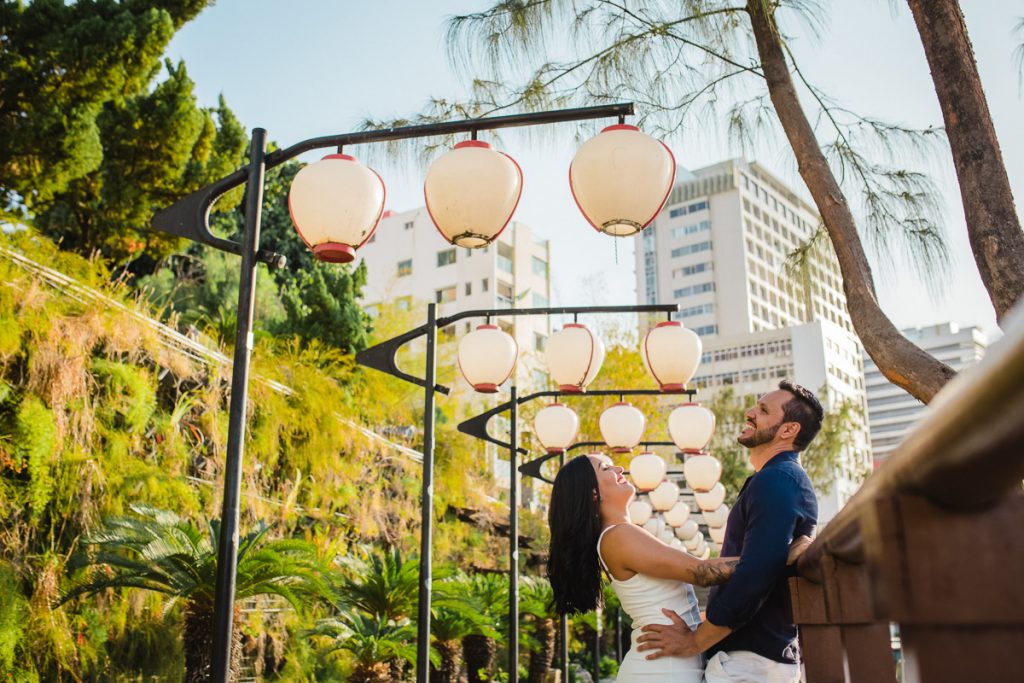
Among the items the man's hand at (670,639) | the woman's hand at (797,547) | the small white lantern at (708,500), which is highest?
the small white lantern at (708,500)

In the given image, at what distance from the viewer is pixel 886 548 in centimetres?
54

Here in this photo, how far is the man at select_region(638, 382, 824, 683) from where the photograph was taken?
7.58 ft

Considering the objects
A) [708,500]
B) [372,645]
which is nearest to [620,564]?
[372,645]

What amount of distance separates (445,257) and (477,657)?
36.3 metres

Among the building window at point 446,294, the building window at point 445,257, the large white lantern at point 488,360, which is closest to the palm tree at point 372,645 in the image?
the large white lantern at point 488,360

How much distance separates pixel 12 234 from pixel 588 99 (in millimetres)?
6419

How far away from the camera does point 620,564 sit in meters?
2.79

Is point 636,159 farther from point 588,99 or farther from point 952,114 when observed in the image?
point 588,99

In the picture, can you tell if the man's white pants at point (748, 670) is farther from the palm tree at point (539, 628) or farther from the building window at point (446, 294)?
the building window at point (446, 294)

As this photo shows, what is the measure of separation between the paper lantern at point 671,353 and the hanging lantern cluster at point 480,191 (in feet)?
10.1

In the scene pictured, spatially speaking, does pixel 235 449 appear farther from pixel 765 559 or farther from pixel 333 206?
pixel 765 559

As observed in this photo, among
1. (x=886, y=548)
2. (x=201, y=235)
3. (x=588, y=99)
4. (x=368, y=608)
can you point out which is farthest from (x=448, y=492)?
(x=886, y=548)

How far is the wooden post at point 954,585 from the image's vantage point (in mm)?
519

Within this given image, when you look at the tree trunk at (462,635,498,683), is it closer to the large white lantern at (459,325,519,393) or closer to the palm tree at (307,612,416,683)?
the palm tree at (307,612,416,683)
